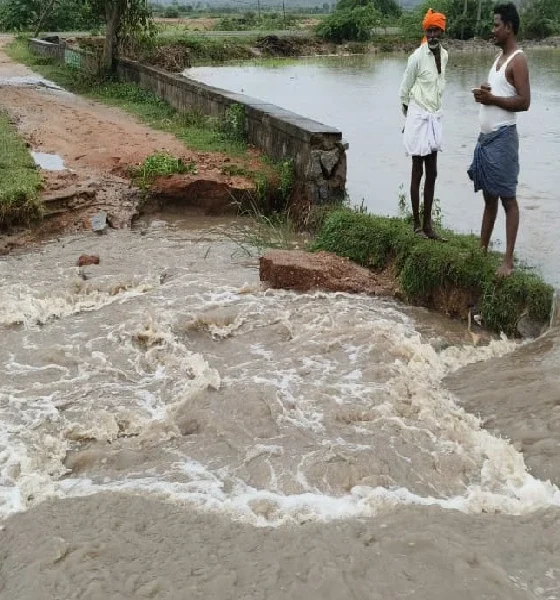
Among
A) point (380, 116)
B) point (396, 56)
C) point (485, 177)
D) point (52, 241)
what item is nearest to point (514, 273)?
point (485, 177)

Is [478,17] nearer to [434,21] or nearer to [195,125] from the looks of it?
[195,125]

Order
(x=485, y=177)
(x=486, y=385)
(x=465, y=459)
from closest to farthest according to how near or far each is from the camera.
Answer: (x=465, y=459)
(x=486, y=385)
(x=485, y=177)

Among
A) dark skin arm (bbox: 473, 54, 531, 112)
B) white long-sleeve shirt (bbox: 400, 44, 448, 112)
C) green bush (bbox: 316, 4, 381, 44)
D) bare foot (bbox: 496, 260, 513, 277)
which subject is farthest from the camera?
green bush (bbox: 316, 4, 381, 44)

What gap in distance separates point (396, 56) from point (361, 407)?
136 ft

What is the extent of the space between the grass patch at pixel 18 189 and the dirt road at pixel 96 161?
0.16 m

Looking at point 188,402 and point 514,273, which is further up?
point 514,273

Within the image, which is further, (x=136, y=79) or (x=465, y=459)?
(x=136, y=79)

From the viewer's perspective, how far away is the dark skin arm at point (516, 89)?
5293 millimetres

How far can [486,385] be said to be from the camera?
16.5 ft

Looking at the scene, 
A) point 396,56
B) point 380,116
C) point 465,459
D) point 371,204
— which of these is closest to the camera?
point 465,459

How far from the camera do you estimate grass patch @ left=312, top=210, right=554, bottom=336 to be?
5.77m

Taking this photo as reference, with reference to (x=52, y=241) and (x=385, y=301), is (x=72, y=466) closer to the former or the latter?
(x=385, y=301)

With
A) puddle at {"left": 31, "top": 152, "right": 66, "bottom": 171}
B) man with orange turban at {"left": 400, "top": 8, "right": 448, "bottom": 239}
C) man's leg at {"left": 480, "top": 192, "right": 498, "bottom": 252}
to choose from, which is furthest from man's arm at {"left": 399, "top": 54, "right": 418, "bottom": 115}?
puddle at {"left": 31, "top": 152, "right": 66, "bottom": 171}

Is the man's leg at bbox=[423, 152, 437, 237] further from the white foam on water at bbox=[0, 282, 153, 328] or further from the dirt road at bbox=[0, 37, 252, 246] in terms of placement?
the dirt road at bbox=[0, 37, 252, 246]
